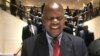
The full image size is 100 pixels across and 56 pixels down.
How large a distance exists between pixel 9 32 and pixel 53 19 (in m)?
10.1

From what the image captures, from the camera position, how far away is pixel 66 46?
78.9 inches

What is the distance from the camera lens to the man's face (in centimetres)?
191

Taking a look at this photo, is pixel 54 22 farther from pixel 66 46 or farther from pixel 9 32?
pixel 9 32

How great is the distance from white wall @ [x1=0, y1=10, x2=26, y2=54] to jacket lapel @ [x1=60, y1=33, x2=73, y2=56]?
24.7ft

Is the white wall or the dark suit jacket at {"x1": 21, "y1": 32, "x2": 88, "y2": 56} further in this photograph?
the white wall

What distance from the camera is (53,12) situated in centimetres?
193

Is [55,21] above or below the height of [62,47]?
above

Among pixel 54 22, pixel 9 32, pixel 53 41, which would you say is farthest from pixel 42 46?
pixel 9 32

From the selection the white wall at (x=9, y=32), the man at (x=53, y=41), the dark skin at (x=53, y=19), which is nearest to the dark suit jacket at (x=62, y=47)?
the man at (x=53, y=41)

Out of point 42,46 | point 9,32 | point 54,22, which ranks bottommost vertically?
point 9,32

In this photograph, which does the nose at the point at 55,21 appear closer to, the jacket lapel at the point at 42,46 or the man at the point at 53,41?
the man at the point at 53,41

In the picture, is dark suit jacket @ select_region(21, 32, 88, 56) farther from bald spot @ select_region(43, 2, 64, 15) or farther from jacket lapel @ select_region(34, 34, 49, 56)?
bald spot @ select_region(43, 2, 64, 15)

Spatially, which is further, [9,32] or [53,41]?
[9,32]

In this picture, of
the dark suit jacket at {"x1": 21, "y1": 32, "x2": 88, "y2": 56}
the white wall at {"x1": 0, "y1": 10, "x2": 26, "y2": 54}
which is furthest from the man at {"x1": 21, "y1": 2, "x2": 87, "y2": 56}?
the white wall at {"x1": 0, "y1": 10, "x2": 26, "y2": 54}
